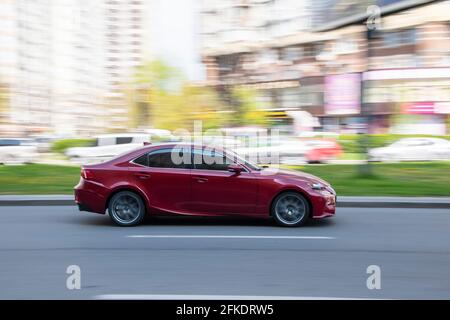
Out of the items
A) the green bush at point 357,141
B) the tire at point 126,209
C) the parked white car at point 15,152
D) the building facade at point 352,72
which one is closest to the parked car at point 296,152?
the green bush at point 357,141

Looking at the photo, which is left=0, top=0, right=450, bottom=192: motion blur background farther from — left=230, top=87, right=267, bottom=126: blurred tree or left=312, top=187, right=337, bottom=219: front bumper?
left=312, top=187, right=337, bottom=219: front bumper

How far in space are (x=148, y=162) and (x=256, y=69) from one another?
43370mm

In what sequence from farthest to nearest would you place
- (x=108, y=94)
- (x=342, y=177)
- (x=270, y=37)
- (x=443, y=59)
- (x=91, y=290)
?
(x=108, y=94), (x=270, y=37), (x=443, y=59), (x=342, y=177), (x=91, y=290)

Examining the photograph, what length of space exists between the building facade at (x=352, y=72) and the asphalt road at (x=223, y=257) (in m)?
26.3

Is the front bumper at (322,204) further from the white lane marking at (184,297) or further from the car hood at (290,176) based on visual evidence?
the white lane marking at (184,297)

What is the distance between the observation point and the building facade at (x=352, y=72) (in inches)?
1622

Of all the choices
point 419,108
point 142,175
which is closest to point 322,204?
point 142,175

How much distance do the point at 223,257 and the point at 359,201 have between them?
5469 mm

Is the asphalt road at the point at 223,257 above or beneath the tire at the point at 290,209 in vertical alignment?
beneath

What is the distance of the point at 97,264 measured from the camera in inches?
249

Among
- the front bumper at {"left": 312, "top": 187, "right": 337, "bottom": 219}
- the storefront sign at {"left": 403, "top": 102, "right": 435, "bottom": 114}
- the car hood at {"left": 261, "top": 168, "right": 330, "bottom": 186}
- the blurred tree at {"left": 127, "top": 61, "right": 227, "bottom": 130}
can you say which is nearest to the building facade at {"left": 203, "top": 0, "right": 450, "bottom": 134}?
the storefront sign at {"left": 403, "top": 102, "right": 435, "bottom": 114}

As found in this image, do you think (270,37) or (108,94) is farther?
(108,94)

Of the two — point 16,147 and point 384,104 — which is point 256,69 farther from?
point 16,147

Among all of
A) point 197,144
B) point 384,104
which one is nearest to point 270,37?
point 384,104
